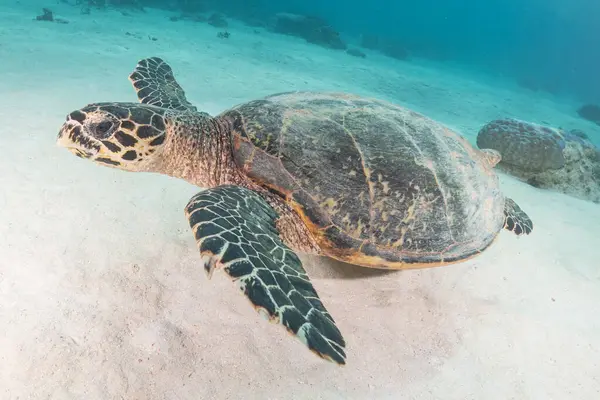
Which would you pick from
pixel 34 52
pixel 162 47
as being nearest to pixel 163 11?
pixel 162 47

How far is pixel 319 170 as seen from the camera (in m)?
2.34

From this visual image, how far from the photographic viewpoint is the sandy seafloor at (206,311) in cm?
189

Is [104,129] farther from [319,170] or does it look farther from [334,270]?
[334,270]

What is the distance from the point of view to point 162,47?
396 inches

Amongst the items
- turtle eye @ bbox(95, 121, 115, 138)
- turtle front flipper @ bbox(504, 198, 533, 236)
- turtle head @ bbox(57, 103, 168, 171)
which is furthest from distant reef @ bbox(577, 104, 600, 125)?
turtle eye @ bbox(95, 121, 115, 138)

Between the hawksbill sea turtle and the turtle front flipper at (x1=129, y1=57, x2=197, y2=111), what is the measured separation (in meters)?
0.75

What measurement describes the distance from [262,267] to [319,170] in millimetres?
921

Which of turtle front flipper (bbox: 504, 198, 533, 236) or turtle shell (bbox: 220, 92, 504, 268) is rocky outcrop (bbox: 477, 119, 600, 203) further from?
turtle shell (bbox: 220, 92, 504, 268)

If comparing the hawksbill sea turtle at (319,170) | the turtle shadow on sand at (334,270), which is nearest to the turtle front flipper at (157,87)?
the hawksbill sea turtle at (319,170)

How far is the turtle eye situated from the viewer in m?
2.36

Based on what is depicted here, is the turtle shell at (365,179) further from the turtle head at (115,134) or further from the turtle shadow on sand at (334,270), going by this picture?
the turtle head at (115,134)

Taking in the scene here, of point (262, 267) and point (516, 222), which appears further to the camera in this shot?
point (516, 222)

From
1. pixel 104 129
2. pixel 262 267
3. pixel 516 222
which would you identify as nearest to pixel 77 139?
pixel 104 129

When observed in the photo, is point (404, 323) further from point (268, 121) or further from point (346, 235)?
point (268, 121)
